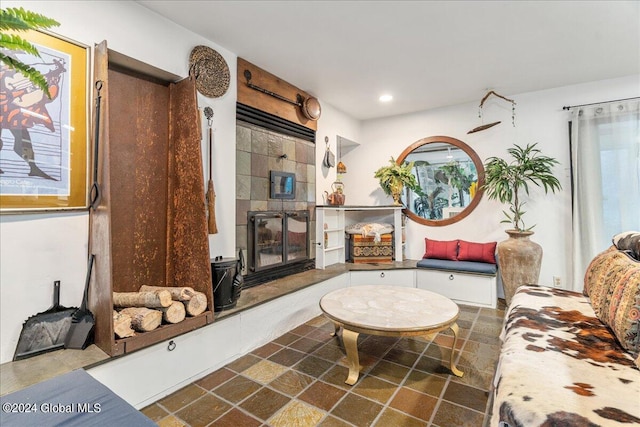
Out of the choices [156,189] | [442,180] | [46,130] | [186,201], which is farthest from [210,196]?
[442,180]

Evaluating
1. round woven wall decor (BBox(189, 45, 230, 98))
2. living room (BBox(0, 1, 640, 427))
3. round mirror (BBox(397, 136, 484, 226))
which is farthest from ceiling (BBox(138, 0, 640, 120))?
round mirror (BBox(397, 136, 484, 226))

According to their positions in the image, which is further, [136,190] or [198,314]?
[136,190]

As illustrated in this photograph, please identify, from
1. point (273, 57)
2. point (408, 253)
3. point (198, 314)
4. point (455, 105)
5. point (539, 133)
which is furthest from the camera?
point (408, 253)

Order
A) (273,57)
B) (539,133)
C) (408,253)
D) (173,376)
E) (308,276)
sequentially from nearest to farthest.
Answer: (173,376)
(273,57)
(308,276)
(539,133)
(408,253)

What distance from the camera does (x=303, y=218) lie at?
12.4 ft

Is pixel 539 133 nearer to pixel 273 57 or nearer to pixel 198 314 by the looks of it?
pixel 273 57

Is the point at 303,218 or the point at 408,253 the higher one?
the point at 303,218

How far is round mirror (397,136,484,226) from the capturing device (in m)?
4.20

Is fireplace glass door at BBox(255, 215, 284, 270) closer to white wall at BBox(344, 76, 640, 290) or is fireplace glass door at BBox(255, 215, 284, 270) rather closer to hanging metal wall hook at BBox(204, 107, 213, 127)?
hanging metal wall hook at BBox(204, 107, 213, 127)

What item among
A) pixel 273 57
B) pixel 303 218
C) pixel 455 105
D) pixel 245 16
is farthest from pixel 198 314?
pixel 455 105

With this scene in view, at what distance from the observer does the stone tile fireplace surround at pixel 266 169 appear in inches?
116

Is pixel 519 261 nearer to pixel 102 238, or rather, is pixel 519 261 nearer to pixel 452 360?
pixel 452 360

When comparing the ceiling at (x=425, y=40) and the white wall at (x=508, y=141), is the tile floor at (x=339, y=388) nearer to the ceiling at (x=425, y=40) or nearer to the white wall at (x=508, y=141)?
the white wall at (x=508, y=141)

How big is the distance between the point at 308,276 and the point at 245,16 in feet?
8.48
